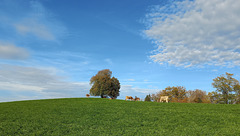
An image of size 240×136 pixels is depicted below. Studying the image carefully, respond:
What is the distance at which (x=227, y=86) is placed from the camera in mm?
52281

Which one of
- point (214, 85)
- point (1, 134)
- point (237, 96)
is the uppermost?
point (214, 85)

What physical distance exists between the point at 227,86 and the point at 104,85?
37.6 meters

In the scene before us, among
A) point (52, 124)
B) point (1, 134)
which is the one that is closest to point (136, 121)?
point (52, 124)

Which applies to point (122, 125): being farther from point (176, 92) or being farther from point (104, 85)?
point (176, 92)

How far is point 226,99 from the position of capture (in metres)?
51.8

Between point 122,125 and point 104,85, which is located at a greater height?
point 104,85

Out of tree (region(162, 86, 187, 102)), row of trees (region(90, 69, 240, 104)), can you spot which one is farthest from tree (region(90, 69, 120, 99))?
tree (region(162, 86, 187, 102))

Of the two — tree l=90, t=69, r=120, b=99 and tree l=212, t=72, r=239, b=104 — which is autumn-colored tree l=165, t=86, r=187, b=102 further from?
tree l=90, t=69, r=120, b=99

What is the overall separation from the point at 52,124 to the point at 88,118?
9.77ft

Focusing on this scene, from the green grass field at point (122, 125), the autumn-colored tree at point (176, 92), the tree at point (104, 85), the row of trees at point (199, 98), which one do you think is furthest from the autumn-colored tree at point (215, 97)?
the green grass field at point (122, 125)

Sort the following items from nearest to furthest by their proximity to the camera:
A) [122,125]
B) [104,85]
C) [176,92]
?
[122,125] < [104,85] < [176,92]

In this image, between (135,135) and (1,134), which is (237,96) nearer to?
(135,135)

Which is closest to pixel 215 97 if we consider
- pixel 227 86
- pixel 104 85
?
pixel 227 86

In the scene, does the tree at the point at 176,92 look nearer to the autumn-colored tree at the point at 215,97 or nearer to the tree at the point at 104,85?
the autumn-colored tree at the point at 215,97
